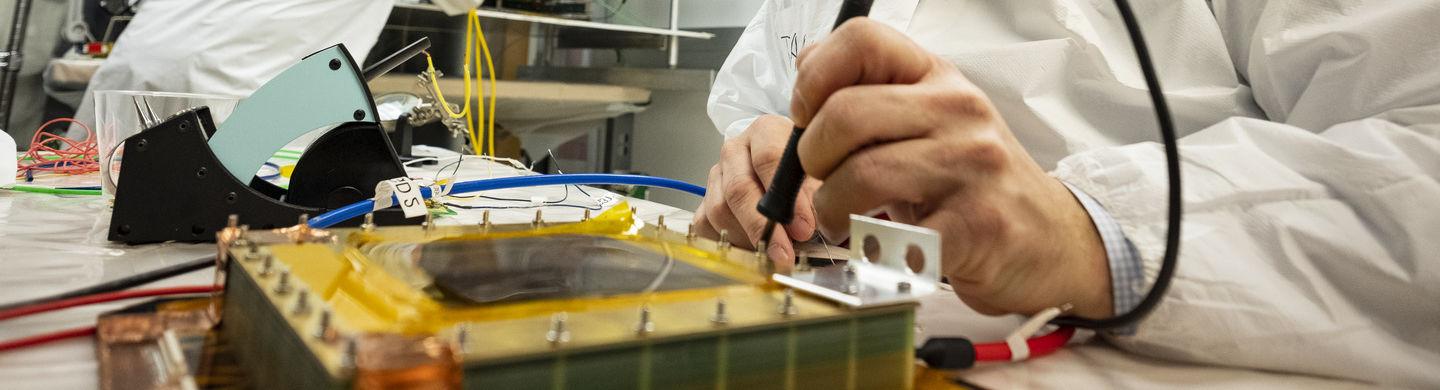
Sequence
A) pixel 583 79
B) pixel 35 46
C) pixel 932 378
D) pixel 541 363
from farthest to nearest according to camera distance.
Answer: pixel 583 79, pixel 35 46, pixel 932 378, pixel 541 363

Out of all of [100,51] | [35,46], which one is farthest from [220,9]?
[35,46]

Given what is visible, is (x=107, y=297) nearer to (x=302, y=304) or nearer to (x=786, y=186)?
(x=302, y=304)

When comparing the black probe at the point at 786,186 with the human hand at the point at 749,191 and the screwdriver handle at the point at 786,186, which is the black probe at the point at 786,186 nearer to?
the screwdriver handle at the point at 786,186

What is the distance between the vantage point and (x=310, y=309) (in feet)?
1.08

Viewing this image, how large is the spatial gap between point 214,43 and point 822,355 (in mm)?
2169

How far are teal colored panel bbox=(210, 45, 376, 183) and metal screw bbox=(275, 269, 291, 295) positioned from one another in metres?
0.44

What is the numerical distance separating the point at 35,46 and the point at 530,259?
323cm

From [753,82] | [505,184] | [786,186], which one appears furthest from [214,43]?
[786,186]

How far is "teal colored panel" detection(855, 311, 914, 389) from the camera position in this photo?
Result: 368 mm

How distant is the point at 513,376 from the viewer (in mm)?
293

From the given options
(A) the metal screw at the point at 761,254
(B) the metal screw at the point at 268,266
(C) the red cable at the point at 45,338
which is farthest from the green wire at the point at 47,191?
(A) the metal screw at the point at 761,254

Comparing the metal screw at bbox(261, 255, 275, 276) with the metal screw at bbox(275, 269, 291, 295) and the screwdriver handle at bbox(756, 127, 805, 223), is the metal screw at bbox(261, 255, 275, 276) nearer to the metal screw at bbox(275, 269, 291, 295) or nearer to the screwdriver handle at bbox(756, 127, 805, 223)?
the metal screw at bbox(275, 269, 291, 295)

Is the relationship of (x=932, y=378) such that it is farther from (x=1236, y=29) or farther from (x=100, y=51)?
(x=100, y=51)

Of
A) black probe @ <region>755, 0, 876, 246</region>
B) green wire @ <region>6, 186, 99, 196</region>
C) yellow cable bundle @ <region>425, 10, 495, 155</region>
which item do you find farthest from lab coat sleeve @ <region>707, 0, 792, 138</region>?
green wire @ <region>6, 186, 99, 196</region>
